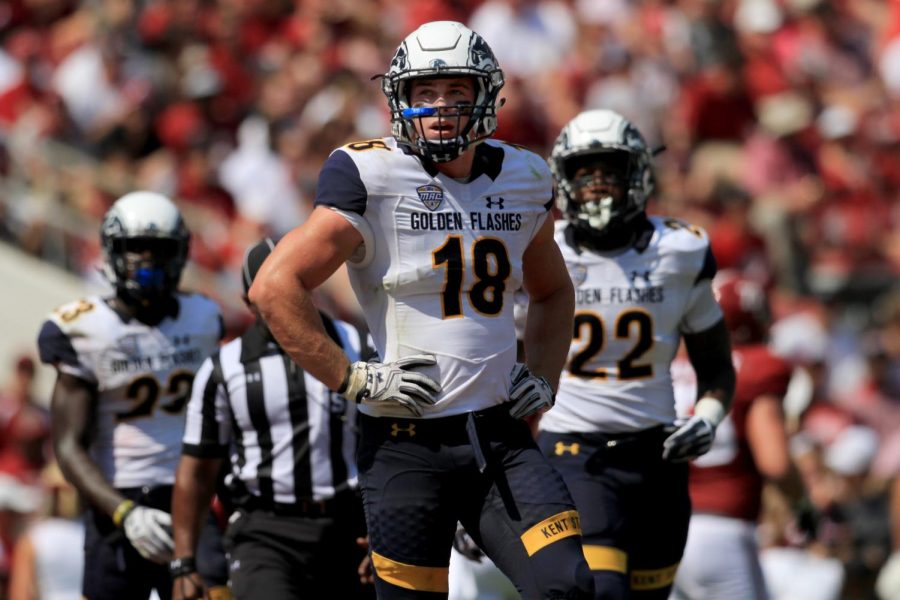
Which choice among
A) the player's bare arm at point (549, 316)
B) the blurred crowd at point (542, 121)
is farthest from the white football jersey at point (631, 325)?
the blurred crowd at point (542, 121)

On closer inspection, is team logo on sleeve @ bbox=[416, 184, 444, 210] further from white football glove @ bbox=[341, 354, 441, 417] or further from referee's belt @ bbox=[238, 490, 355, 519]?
referee's belt @ bbox=[238, 490, 355, 519]

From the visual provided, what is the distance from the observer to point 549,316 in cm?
558

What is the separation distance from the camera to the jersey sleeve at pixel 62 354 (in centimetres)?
695

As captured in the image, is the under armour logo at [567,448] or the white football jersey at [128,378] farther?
the white football jersey at [128,378]

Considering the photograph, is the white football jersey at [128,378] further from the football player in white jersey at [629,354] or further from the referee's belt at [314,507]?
the football player in white jersey at [629,354]

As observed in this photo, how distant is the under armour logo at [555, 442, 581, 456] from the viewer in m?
6.42

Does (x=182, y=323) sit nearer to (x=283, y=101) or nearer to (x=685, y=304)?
(x=685, y=304)

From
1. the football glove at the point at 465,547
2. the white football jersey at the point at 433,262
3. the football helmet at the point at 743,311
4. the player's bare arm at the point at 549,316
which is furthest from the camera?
the football helmet at the point at 743,311

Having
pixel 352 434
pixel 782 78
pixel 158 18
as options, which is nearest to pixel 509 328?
pixel 352 434

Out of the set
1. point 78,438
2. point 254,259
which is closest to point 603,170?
point 254,259

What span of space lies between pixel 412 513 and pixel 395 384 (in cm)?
39

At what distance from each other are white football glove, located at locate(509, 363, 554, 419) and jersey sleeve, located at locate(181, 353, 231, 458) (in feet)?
5.51

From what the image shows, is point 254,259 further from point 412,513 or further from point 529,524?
point 529,524

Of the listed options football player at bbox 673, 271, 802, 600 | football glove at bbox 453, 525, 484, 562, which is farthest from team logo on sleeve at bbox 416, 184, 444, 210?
football player at bbox 673, 271, 802, 600
